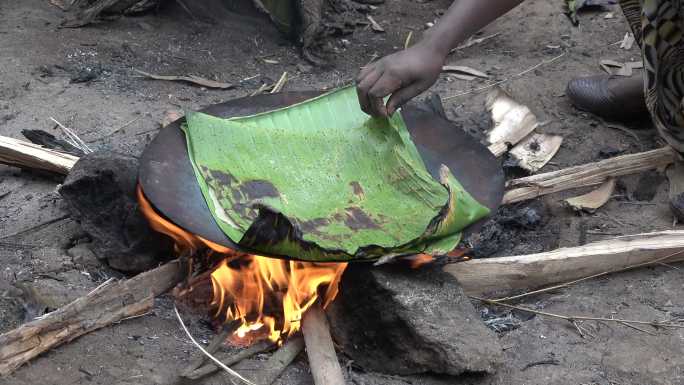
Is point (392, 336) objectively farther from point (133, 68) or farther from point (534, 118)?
point (133, 68)

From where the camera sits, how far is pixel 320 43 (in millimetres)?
4465

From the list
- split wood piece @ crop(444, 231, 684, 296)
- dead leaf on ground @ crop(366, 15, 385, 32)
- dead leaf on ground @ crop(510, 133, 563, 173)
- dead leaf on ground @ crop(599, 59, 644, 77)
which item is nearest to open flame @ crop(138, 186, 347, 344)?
split wood piece @ crop(444, 231, 684, 296)

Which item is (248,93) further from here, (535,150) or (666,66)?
(666,66)

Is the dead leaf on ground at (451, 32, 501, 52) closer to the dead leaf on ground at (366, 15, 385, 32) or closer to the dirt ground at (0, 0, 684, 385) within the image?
the dirt ground at (0, 0, 684, 385)

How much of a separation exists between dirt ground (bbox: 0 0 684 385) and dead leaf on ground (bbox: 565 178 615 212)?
4cm

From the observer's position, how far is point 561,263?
2617mm

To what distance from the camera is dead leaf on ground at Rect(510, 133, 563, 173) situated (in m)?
3.36

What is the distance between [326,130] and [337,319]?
839 mm

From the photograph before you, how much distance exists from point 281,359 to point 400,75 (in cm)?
94

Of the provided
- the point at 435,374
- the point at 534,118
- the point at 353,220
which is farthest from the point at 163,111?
the point at 435,374

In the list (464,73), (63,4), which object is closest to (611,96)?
(464,73)

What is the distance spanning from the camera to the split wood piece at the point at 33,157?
9.43ft

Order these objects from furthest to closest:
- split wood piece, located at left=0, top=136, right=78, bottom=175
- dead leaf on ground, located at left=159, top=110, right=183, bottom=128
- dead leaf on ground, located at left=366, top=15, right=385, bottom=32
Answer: dead leaf on ground, located at left=366, top=15, right=385, bottom=32 → dead leaf on ground, located at left=159, top=110, right=183, bottom=128 → split wood piece, located at left=0, top=136, right=78, bottom=175

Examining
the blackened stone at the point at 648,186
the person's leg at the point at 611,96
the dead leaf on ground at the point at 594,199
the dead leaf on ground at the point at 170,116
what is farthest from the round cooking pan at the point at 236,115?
the person's leg at the point at 611,96
